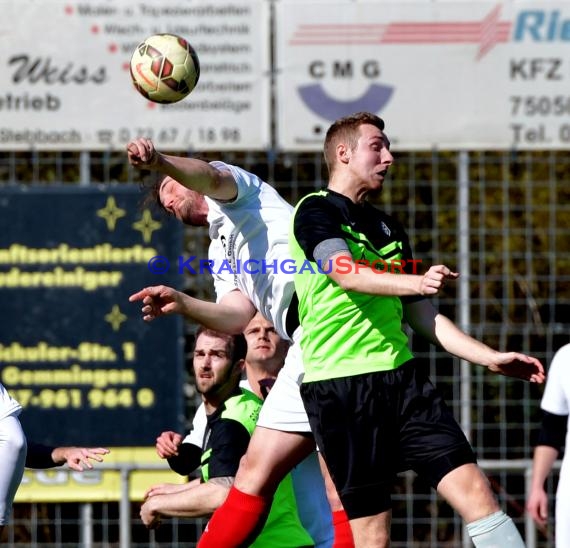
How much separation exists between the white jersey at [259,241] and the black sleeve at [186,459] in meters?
0.74

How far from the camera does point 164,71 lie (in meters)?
5.41

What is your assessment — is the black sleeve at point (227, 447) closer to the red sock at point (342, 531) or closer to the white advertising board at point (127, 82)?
the red sock at point (342, 531)

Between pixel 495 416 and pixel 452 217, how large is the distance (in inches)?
53.8

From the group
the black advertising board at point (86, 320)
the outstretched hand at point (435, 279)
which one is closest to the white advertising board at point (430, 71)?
the black advertising board at point (86, 320)

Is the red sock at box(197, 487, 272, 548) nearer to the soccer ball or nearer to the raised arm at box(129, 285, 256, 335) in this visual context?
the raised arm at box(129, 285, 256, 335)

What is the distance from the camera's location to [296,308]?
202 inches

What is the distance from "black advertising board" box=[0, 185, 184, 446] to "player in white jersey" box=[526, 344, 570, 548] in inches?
98.0

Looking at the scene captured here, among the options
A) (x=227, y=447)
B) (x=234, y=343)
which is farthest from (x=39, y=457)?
(x=234, y=343)

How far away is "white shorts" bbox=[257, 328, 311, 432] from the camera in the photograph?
4.95 meters

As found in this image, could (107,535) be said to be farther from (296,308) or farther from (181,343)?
(296,308)

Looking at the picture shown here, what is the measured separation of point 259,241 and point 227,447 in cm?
83

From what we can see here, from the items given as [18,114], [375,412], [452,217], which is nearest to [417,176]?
[452,217]

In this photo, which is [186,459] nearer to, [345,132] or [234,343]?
[234,343]

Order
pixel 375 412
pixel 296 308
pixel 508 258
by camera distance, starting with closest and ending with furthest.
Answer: pixel 375 412
pixel 296 308
pixel 508 258
